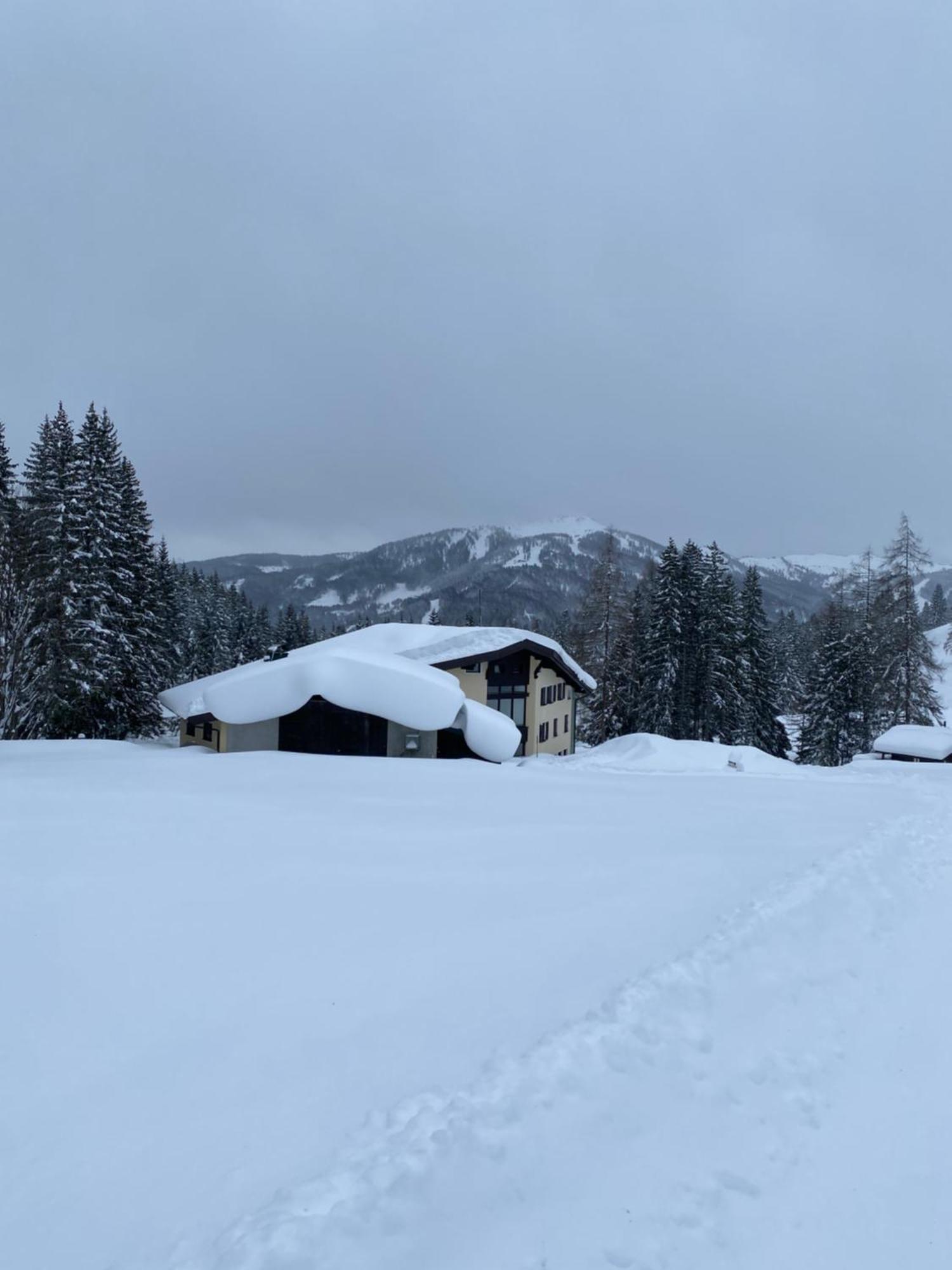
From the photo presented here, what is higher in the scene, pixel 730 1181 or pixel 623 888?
pixel 623 888

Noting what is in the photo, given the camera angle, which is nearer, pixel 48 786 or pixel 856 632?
pixel 48 786

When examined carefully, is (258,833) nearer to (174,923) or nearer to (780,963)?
(174,923)

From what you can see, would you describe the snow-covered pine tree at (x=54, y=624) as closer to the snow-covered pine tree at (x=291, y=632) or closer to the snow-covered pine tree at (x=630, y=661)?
the snow-covered pine tree at (x=630, y=661)

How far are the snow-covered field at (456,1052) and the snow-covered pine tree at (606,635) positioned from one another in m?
31.8

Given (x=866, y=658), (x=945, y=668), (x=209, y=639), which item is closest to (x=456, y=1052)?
(x=866, y=658)

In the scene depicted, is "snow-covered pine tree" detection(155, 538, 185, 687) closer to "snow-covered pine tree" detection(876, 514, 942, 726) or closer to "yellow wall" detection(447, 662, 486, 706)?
"yellow wall" detection(447, 662, 486, 706)

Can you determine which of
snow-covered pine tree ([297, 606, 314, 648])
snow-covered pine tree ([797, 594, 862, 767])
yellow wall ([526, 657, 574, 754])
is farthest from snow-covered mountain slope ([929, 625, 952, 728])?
snow-covered pine tree ([297, 606, 314, 648])

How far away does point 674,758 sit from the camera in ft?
89.6

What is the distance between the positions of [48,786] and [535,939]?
9133mm

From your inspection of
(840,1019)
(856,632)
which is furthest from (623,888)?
(856,632)

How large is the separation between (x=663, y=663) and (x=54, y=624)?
Answer: 30.3m

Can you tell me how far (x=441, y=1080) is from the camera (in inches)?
179

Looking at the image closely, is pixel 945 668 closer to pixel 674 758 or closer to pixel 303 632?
pixel 674 758

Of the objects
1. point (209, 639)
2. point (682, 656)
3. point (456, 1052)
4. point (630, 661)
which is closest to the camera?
point (456, 1052)
